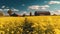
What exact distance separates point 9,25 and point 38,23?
79 centimetres

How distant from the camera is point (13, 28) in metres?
6.42

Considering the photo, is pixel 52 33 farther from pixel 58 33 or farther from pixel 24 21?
pixel 24 21

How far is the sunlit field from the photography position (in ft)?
20.9

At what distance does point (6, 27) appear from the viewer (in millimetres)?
6355

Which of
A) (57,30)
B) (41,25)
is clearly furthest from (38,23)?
(57,30)

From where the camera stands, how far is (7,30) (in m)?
6.32

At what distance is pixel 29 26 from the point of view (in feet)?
21.5

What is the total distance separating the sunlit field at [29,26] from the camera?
636cm

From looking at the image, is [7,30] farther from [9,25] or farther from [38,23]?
[38,23]

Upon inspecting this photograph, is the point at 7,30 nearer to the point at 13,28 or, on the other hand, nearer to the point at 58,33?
the point at 13,28

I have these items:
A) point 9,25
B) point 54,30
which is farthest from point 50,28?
point 9,25

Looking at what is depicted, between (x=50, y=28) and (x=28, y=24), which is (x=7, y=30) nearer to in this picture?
(x=28, y=24)

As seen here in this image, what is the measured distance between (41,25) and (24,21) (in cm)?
49

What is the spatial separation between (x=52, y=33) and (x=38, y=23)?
47 centimetres
